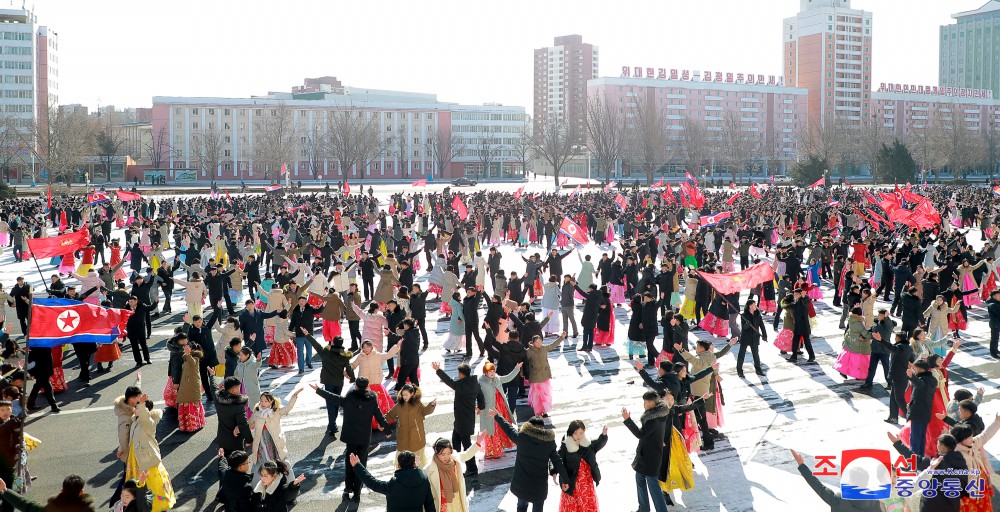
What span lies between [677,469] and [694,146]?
335 ft

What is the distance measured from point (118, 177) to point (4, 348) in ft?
350

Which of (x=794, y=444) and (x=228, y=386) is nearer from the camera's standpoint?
(x=228, y=386)

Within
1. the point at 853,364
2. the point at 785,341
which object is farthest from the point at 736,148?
A: the point at 853,364

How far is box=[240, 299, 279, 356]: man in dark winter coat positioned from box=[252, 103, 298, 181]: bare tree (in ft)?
259

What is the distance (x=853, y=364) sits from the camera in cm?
1295

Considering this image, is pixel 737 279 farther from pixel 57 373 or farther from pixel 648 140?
pixel 648 140

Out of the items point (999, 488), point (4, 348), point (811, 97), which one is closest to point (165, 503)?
point (4, 348)

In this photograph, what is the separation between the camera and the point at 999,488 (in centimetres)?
863

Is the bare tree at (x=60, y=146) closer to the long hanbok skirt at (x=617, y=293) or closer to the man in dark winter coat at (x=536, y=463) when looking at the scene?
the long hanbok skirt at (x=617, y=293)

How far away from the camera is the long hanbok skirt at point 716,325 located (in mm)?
16484

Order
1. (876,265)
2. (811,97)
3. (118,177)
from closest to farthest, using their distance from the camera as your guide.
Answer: (876,265) < (118,177) < (811,97)

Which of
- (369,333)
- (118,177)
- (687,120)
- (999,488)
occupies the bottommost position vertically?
(999,488)

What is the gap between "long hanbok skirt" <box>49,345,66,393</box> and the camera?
41.2 ft

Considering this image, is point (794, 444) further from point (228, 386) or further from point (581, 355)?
point (228, 386)
